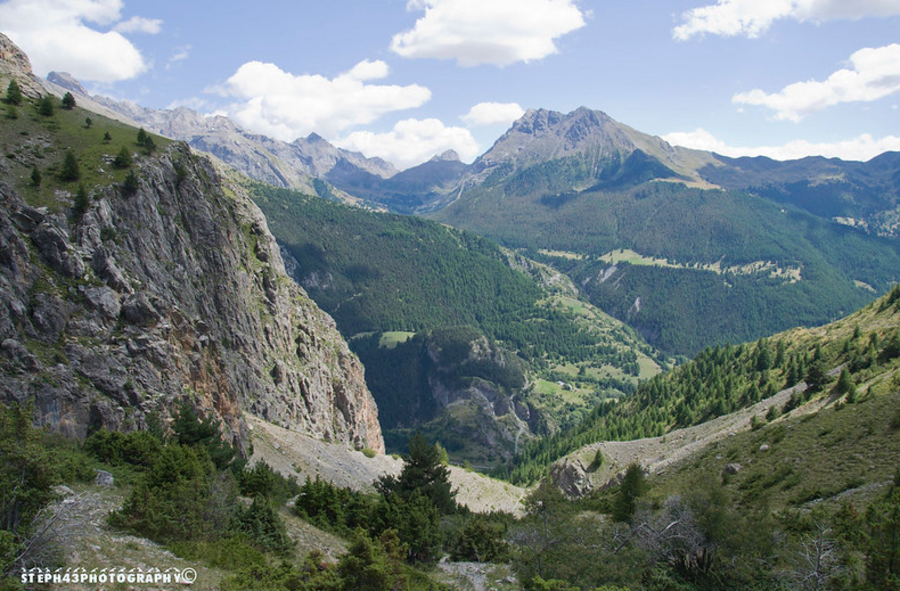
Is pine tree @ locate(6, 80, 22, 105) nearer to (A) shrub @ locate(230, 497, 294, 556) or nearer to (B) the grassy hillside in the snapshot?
(B) the grassy hillside

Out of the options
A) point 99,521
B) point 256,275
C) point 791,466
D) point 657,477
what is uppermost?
point 256,275

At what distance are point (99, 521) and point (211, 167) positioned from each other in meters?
87.7

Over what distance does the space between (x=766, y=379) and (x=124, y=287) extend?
10557cm

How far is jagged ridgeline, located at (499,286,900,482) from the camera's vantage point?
234ft

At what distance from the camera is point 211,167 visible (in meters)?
103

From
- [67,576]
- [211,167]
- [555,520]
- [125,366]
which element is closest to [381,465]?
[125,366]

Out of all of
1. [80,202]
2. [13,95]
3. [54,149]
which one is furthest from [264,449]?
[13,95]

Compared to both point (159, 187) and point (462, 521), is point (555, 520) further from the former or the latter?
point (159, 187)

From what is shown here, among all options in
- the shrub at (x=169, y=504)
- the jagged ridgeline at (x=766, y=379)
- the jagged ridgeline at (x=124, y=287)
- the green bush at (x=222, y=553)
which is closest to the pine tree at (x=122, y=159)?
the jagged ridgeline at (x=124, y=287)

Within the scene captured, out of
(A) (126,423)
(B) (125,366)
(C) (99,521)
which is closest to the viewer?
(C) (99,521)

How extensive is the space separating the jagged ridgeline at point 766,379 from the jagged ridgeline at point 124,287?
228 ft

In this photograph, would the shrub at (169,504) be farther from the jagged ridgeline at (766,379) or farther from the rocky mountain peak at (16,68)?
the rocky mountain peak at (16,68)

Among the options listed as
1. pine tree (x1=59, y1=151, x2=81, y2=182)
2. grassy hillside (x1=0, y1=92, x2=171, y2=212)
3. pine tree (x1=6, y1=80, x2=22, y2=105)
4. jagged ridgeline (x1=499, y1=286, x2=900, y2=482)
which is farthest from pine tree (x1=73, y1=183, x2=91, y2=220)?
jagged ridgeline (x1=499, y1=286, x2=900, y2=482)

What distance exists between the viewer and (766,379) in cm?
10288
